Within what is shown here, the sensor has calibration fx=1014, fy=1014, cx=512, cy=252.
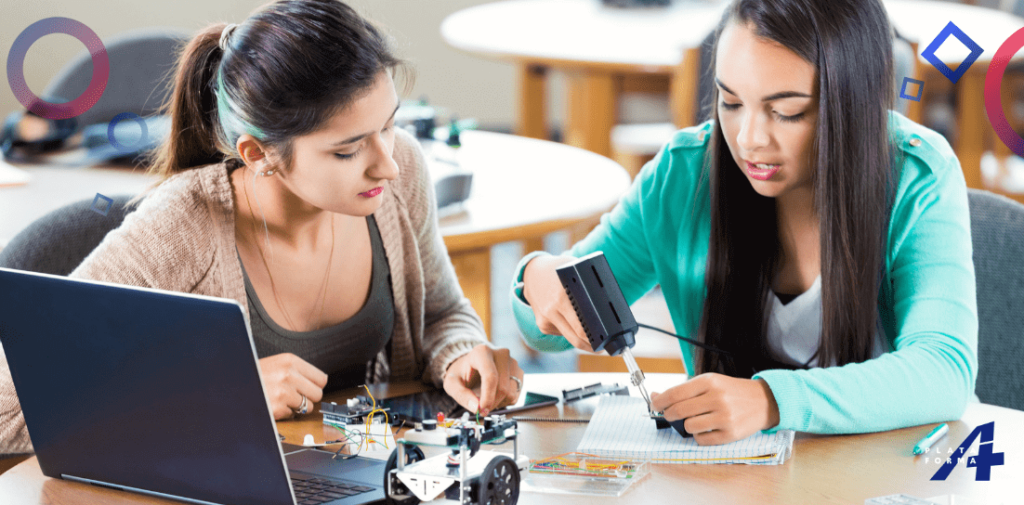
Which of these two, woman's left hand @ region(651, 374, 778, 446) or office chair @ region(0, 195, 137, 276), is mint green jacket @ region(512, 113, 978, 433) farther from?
office chair @ region(0, 195, 137, 276)

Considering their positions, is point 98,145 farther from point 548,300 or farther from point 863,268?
point 863,268

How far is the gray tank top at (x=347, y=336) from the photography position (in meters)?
1.29

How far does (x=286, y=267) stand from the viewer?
4.40ft

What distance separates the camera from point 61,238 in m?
1.38

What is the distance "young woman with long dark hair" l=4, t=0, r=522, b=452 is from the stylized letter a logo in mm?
464

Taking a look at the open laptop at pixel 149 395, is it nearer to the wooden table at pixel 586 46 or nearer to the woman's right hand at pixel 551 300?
the woman's right hand at pixel 551 300

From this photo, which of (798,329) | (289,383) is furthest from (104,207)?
(798,329)

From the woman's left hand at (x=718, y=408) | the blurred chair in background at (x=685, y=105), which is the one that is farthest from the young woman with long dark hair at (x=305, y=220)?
the blurred chair in background at (x=685, y=105)

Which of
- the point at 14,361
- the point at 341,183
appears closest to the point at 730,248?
the point at 341,183

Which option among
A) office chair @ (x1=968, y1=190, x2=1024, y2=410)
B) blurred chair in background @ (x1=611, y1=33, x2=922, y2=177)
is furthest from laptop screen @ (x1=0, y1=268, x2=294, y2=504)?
blurred chair in background @ (x1=611, y1=33, x2=922, y2=177)

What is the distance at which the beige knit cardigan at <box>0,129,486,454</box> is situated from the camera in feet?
3.84

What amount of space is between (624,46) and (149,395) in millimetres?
2711

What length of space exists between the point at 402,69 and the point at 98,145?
114 cm

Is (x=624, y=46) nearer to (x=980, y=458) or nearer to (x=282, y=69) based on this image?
(x=282, y=69)
